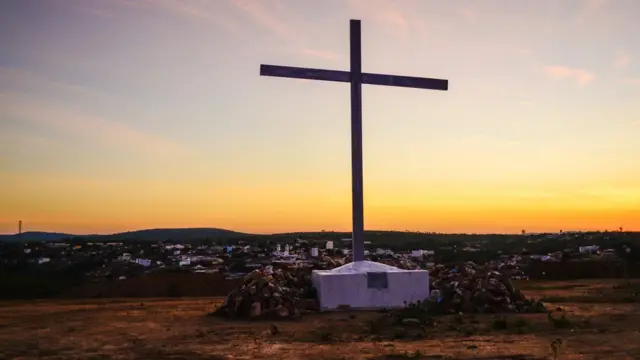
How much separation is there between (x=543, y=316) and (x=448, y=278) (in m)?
3.27

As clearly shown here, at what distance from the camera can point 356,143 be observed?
47.8 ft

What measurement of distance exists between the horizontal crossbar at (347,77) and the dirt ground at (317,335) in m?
5.29

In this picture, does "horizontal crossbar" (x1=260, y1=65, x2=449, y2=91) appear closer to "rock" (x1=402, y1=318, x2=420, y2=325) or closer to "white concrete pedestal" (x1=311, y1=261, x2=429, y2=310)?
"white concrete pedestal" (x1=311, y1=261, x2=429, y2=310)

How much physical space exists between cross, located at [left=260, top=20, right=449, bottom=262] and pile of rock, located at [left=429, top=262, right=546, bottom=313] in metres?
2.09

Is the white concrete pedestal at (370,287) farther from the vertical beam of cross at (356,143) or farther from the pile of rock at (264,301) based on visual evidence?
the vertical beam of cross at (356,143)

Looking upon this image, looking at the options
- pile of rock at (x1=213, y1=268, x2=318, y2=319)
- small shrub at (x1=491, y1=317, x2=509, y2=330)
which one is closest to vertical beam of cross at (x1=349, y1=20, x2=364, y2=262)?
pile of rock at (x1=213, y1=268, x2=318, y2=319)

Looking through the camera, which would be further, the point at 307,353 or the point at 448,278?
the point at 448,278

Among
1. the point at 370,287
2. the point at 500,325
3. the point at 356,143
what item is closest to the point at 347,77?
the point at 356,143

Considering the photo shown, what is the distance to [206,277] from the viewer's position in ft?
74.5

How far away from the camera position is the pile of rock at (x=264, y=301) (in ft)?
41.6

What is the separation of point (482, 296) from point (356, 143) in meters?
4.26

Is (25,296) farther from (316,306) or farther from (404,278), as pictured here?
(404,278)

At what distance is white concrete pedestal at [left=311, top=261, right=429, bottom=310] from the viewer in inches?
534

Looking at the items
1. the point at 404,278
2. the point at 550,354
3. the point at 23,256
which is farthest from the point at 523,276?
the point at 23,256
